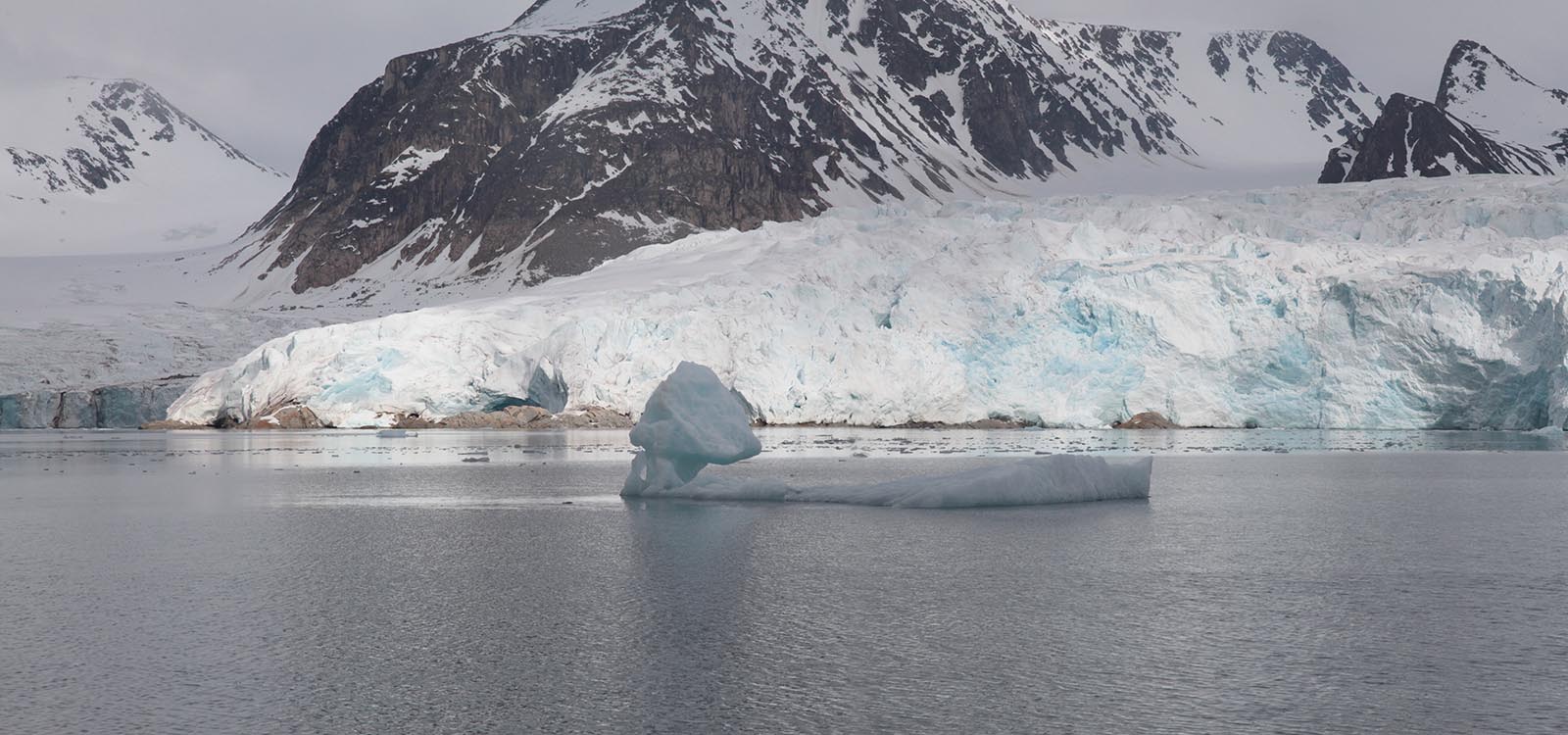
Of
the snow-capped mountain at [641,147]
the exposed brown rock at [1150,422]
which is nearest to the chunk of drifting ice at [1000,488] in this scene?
the exposed brown rock at [1150,422]

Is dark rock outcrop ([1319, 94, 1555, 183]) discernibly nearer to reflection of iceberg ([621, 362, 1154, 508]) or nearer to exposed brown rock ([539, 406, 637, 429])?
exposed brown rock ([539, 406, 637, 429])

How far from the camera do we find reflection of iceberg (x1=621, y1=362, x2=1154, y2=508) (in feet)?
57.2

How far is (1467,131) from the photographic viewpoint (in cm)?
14188

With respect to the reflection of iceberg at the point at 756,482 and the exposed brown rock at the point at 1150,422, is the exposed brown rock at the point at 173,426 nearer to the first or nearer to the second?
the exposed brown rock at the point at 1150,422

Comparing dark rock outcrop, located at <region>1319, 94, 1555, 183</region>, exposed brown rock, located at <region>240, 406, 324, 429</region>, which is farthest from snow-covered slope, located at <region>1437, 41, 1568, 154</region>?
exposed brown rock, located at <region>240, 406, 324, 429</region>

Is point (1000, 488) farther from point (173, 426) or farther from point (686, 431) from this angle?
point (173, 426)

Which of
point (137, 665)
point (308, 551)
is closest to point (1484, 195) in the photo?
point (308, 551)

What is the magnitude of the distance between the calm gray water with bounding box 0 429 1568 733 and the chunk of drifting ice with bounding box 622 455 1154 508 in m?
0.68

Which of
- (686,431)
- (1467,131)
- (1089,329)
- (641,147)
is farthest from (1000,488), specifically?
(1467,131)

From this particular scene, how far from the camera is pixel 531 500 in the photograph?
744 inches

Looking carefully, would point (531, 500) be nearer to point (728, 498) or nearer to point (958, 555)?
point (728, 498)

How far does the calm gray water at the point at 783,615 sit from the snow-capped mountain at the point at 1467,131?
130m

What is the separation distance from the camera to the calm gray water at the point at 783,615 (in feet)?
21.4

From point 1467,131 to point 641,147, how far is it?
87904 millimetres
